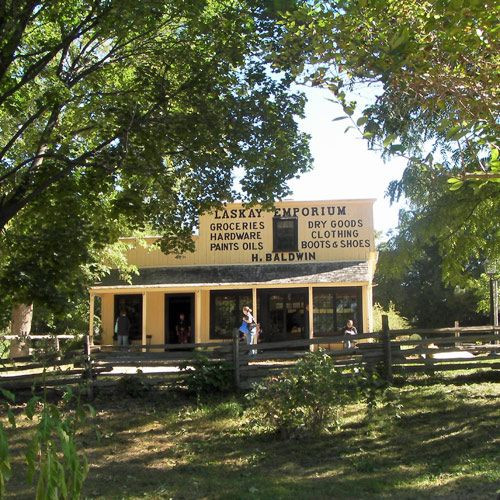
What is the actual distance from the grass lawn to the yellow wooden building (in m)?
9.61

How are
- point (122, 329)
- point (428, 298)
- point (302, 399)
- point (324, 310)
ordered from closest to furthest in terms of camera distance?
1. point (302, 399)
2. point (122, 329)
3. point (324, 310)
4. point (428, 298)

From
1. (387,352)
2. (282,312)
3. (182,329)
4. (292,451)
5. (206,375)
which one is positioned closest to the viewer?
(292,451)

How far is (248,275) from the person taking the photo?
73.3 feet

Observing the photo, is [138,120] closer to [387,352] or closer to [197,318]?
[387,352]

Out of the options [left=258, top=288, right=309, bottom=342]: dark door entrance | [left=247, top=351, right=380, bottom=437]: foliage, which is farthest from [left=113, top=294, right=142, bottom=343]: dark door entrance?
[left=247, top=351, right=380, bottom=437]: foliage

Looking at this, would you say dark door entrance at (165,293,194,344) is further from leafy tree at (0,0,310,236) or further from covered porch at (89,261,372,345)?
leafy tree at (0,0,310,236)

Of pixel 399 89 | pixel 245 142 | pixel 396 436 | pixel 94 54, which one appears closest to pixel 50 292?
pixel 245 142

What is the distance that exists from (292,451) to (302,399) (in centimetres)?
76

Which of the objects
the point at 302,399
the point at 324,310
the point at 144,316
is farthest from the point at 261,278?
the point at 302,399

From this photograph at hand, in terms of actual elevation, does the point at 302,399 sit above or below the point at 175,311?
below

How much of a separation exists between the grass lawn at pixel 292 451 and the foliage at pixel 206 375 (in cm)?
31

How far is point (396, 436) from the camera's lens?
31.6ft

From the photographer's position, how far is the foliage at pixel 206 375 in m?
12.2

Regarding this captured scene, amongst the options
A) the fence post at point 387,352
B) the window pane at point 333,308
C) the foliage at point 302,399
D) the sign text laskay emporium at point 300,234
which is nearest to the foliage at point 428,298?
the window pane at point 333,308
